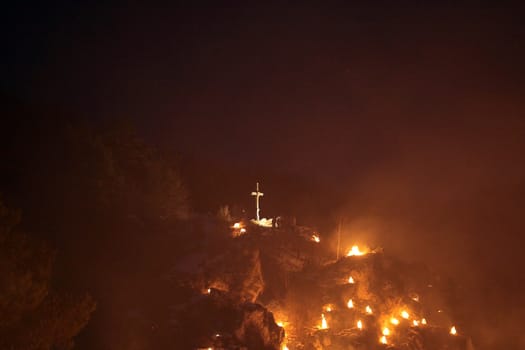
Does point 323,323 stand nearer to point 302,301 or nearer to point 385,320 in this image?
point 302,301

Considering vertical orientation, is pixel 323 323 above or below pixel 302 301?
below

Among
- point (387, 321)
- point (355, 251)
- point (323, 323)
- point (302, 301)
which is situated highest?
point (355, 251)

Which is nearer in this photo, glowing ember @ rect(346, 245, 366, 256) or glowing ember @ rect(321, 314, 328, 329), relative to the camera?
glowing ember @ rect(321, 314, 328, 329)

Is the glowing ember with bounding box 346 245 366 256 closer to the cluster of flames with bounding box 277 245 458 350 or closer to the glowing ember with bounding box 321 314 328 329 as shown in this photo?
the cluster of flames with bounding box 277 245 458 350

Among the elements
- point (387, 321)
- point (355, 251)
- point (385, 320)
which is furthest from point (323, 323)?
point (355, 251)

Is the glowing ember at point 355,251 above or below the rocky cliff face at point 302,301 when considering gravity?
above

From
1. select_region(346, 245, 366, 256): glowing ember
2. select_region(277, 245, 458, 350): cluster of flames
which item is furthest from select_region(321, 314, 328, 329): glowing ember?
Result: select_region(346, 245, 366, 256): glowing ember

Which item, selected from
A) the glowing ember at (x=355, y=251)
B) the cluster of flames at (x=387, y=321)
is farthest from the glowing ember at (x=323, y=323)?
the glowing ember at (x=355, y=251)

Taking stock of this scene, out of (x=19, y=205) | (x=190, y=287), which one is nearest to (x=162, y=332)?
(x=190, y=287)

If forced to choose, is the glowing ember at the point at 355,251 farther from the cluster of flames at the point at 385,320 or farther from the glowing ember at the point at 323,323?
the glowing ember at the point at 323,323

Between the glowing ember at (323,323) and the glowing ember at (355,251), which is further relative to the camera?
the glowing ember at (355,251)

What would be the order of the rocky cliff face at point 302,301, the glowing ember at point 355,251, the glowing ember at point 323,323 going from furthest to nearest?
the glowing ember at point 355,251 < the glowing ember at point 323,323 < the rocky cliff face at point 302,301

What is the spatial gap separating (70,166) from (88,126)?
3.02 meters

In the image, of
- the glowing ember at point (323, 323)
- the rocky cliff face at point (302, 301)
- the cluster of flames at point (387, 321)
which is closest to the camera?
the rocky cliff face at point (302, 301)
